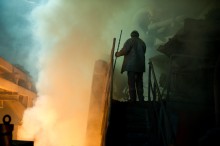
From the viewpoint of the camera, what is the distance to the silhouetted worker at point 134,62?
9148 millimetres

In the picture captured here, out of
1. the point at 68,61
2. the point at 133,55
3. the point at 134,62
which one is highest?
the point at 68,61

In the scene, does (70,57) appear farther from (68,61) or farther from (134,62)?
(134,62)

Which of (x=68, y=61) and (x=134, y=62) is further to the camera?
(x=68, y=61)

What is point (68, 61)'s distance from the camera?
1756 cm

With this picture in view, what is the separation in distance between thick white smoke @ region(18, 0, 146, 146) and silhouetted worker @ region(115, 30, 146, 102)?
191 inches

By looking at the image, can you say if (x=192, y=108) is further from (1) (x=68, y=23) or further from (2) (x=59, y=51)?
(1) (x=68, y=23)

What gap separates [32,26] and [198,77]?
2206cm

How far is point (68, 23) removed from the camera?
20625mm

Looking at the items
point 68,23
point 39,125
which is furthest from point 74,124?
point 68,23

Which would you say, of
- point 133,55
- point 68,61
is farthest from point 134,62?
point 68,61

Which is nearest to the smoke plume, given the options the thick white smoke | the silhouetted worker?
the thick white smoke

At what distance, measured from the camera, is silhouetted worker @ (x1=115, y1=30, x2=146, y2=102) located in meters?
9.15

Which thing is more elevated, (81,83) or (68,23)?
(68,23)

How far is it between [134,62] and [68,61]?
8.94 meters
